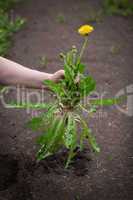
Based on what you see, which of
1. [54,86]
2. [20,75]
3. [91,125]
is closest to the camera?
[54,86]

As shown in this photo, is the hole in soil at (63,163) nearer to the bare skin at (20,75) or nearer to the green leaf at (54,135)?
the green leaf at (54,135)

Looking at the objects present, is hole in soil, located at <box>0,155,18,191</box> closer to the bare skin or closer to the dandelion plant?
the dandelion plant

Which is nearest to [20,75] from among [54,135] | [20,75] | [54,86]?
[20,75]

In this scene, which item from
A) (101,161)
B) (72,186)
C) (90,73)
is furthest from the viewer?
(90,73)

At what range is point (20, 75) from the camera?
215 cm

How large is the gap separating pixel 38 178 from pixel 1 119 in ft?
2.06

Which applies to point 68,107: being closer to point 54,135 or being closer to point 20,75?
point 54,135

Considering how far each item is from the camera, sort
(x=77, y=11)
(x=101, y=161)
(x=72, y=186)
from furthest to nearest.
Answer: (x=77, y=11), (x=101, y=161), (x=72, y=186)

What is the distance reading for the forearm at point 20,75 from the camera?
2127 millimetres

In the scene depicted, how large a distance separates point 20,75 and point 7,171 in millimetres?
522

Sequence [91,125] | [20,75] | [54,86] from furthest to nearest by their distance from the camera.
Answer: [91,125]
[20,75]
[54,86]

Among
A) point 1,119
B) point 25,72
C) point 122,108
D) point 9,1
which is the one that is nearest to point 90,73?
point 122,108

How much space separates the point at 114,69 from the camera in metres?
3.19

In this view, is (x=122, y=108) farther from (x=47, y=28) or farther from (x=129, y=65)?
(x=47, y=28)
